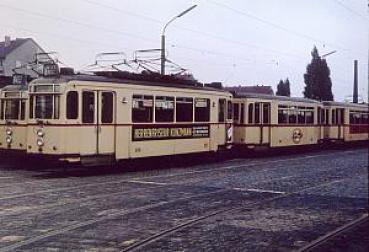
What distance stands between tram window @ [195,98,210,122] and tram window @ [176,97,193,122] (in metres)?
0.38

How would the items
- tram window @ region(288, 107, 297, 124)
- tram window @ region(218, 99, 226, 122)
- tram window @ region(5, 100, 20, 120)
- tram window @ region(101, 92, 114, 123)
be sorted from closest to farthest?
tram window @ region(101, 92, 114, 123) → tram window @ region(5, 100, 20, 120) → tram window @ region(218, 99, 226, 122) → tram window @ region(288, 107, 297, 124)

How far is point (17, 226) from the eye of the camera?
8531mm

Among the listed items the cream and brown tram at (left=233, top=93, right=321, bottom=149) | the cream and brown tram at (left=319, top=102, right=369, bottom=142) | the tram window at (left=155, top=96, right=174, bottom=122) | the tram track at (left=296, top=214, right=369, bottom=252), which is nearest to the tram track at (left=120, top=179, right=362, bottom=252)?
the tram track at (left=296, top=214, right=369, bottom=252)

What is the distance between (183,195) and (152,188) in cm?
126

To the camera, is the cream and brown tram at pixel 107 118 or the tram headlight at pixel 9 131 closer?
the cream and brown tram at pixel 107 118

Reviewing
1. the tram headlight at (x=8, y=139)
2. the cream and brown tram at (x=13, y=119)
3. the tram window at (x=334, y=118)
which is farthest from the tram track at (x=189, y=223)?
the tram window at (x=334, y=118)

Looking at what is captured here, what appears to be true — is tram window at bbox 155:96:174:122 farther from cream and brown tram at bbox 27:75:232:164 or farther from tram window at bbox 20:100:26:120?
tram window at bbox 20:100:26:120

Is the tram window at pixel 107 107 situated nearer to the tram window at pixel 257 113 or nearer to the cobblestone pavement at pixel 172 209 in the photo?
the cobblestone pavement at pixel 172 209

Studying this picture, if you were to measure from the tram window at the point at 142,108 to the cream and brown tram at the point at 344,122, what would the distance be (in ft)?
52.2

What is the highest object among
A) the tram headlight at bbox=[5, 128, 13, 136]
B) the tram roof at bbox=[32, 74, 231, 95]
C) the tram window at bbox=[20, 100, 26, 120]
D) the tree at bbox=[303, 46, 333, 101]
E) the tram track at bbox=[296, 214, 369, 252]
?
the tree at bbox=[303, 46, 333, 101]

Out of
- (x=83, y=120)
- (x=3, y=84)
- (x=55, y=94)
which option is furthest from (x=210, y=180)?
(x=3, y=84)

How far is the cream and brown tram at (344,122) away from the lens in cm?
3294

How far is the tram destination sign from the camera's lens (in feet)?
57.7

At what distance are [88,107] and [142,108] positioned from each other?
2.21 metres
